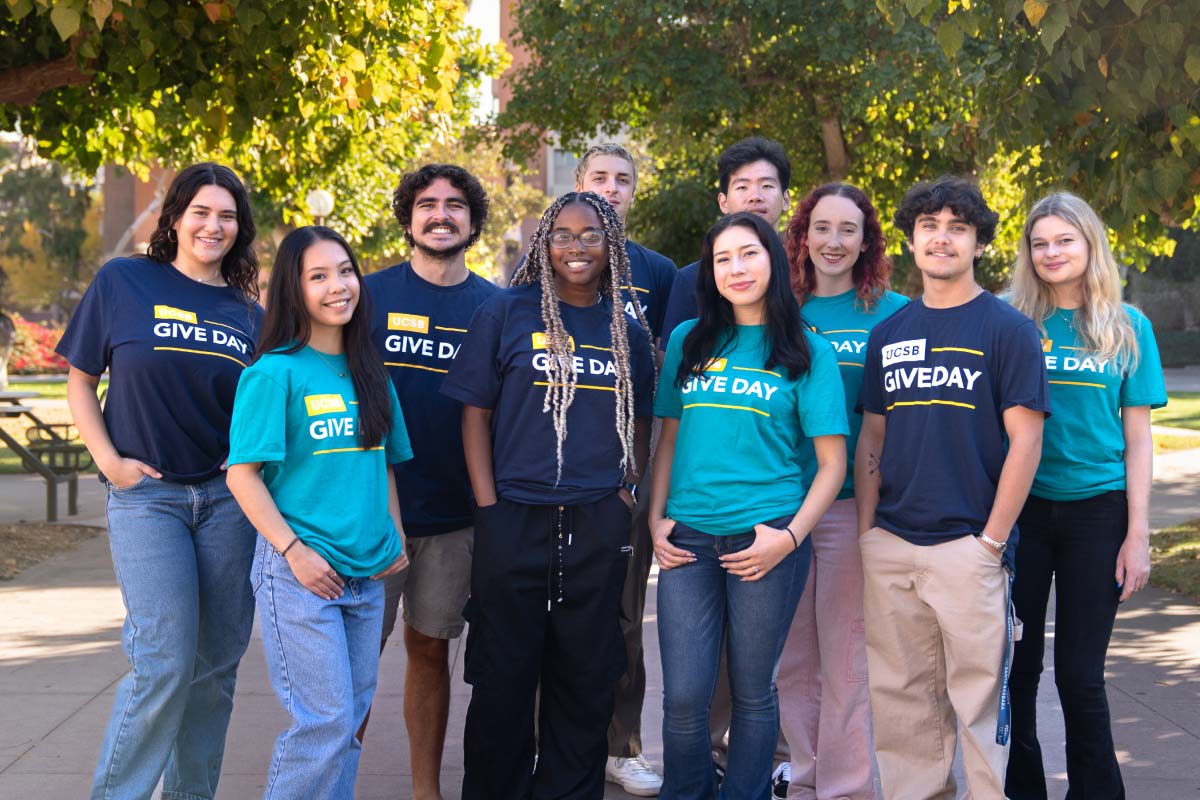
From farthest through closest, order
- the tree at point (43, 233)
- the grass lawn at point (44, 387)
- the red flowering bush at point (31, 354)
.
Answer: the tree at point (43, 233), the red flowering bush at point (31, 354), the grass lawn at point (44, 387)

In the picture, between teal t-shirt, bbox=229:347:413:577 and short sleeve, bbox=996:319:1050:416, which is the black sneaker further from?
teal t-shirt, bbox=229:347:413:577

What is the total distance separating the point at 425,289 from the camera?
4.24m

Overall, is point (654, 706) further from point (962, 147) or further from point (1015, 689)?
point (962, 147)

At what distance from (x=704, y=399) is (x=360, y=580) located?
1.14m

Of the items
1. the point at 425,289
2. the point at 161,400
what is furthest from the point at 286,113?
the point at 161,400

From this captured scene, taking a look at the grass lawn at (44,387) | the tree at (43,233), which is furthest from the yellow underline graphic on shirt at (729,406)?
the tree at (43,233)


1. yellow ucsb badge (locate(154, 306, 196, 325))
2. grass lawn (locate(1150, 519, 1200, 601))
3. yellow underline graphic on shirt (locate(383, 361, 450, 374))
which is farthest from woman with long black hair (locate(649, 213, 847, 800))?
grass lawn (locate(1150, 519, 1200, 601))

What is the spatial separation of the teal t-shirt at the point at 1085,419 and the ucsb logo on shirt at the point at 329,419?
2.11 meters

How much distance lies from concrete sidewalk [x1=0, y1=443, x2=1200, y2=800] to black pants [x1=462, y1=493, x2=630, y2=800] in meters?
0.13

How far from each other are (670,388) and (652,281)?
819mm

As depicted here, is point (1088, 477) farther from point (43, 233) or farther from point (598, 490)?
point (43, 233)

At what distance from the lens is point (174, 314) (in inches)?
145

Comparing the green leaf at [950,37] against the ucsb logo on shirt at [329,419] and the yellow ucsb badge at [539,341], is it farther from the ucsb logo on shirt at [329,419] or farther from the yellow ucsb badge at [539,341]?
the ucsb logo on shirt at [329,419]

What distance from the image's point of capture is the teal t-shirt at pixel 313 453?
11.1 feet
